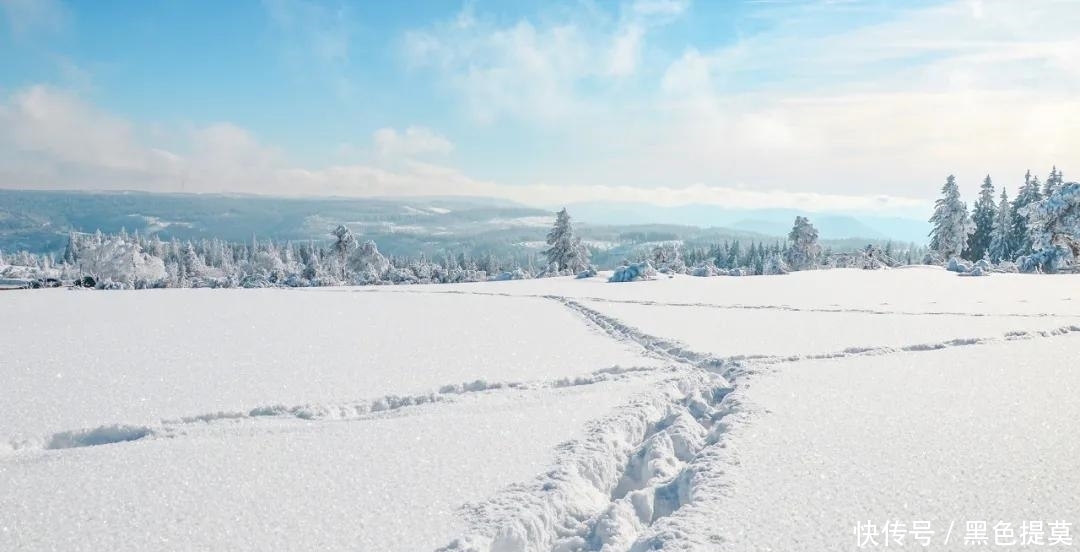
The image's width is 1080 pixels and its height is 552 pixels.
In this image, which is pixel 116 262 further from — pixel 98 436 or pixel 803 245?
pixel 803 245

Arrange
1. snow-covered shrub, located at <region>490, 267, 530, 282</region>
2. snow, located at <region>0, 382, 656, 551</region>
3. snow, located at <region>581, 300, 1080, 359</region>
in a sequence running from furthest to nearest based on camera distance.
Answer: snow-covered shrub, located at <region>490, 267, 530, 282</region>
snow, located at <region>581, 300, 1080, 359</region>
snow, located at <region>0, 382, 656, 551</region>

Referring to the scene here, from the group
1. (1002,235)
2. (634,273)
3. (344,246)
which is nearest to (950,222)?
(1002,235)

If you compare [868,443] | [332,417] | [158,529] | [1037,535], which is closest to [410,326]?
[332,417]

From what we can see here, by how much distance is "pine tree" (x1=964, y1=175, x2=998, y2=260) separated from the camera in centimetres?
5247

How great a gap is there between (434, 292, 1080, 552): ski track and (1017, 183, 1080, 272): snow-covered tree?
1012 inches

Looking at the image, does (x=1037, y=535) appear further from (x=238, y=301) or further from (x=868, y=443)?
(x=238, y=301)

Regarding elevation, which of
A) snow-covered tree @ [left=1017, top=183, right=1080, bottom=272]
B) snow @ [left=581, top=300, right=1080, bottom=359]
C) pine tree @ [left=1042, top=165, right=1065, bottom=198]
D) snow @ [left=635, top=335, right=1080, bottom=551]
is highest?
pine tree @ [left=1042, top=165, right=1065, bottom=198]

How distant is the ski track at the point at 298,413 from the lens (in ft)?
17.1

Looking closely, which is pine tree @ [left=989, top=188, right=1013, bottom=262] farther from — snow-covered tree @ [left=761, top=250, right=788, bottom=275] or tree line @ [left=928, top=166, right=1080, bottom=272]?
snow-covered tree @ [left=761, top=250, right=788, bottom=275]

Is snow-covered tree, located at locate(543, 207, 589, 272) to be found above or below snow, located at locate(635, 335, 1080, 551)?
above

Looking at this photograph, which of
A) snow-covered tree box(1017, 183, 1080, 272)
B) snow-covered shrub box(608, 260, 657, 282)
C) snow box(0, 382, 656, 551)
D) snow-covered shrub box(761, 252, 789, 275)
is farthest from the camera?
snow-covered shrub box(761, 252, 789, 275)

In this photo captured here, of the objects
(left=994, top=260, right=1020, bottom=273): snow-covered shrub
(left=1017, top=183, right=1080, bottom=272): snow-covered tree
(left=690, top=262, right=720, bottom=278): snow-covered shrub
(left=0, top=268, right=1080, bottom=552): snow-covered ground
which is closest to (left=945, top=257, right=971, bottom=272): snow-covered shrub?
(left=994, top=260, right=1020, bottom=273): snow-covered shrub

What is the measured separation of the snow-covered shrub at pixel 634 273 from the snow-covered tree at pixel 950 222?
3503cm

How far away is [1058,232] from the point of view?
24.5m
